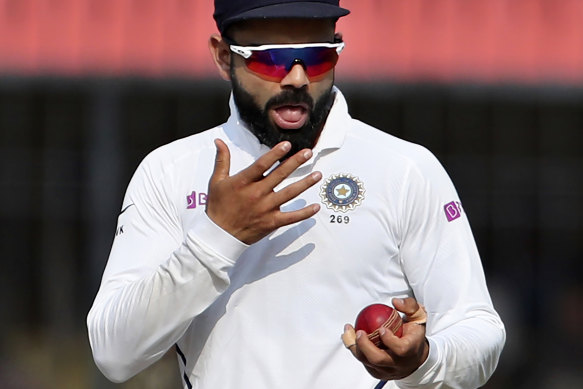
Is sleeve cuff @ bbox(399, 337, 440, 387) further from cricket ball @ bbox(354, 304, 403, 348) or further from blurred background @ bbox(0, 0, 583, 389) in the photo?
blurred background @ bbox(0, 0, 583, 389)

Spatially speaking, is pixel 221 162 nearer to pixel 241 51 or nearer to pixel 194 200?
pixel 194 200

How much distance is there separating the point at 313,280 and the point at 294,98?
44 centimetres

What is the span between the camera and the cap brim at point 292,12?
2719 mm

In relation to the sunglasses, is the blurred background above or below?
below

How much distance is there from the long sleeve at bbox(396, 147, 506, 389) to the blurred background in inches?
188

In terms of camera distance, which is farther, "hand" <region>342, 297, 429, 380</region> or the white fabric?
the white fabric

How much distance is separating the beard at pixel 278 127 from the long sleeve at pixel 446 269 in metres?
0.27

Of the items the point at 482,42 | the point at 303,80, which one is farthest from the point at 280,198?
the point at 482,42

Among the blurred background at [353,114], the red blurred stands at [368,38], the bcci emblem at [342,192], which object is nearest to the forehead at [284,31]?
the bcci emblem at [342,192]

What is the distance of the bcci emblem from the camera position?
2744 mm

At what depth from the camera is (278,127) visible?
108 inches

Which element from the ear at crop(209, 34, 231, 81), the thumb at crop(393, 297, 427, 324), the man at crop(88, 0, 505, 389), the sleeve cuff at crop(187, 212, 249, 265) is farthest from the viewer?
the ear at crop(209, 34, 231, 81)

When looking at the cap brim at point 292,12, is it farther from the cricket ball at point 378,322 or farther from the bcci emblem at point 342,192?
the cricket ball at point 378,322

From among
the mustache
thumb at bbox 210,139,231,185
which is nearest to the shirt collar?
the mustache
